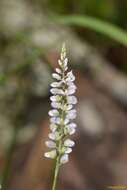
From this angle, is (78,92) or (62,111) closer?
(62,111)

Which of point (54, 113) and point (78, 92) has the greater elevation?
point (78, 92)

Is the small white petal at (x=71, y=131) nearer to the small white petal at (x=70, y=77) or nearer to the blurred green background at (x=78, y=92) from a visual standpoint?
the small white petal at (x=70, y=77)

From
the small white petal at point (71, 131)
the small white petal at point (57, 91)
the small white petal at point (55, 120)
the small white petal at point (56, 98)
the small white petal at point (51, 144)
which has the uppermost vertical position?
the small white petal at point (57, 91)

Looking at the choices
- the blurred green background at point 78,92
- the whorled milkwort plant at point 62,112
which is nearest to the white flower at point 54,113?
the whorled milkwort plant at point 62,112

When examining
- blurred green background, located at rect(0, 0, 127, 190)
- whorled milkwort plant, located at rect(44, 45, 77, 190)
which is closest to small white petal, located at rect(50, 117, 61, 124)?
whorled milkwort plant, located at rect(44, 45, 77, 190)

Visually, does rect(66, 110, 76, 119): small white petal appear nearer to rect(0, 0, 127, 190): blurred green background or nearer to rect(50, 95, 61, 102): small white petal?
rect(50, 95, 61, 102): small white petal

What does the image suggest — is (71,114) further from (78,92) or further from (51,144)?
(78,92)

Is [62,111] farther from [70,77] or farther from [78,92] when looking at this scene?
[78,92]

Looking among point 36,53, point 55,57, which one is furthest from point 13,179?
point 36,53

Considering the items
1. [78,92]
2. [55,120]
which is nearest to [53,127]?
[55,120]

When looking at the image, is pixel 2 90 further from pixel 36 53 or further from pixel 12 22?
pixel 36 53
